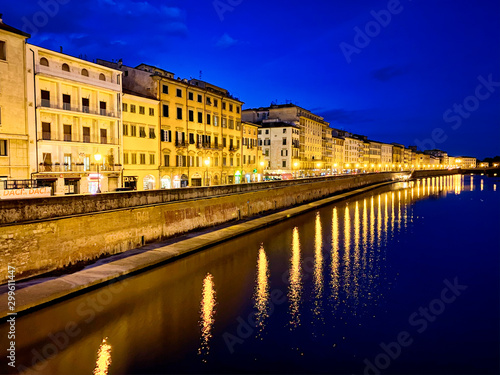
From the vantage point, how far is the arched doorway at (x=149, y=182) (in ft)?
118

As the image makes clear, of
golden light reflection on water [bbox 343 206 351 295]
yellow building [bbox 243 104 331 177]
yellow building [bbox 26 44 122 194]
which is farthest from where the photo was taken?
yellow building [bbox 243 104 331 177]

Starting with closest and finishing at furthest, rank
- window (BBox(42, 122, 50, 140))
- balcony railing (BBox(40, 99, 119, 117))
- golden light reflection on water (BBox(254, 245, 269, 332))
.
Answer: golden light reflection on water (BBox(254, 245, 269, 332)) → balcony railing (BBox(40, 99, 119, 117)) → window (BBox(42, 122, 50, 140))

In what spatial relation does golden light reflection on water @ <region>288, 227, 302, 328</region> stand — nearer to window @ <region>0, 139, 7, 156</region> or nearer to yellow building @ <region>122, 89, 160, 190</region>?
yellow building @ <region>122, 89, 160, 190</region>

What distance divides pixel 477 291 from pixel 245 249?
1438cm

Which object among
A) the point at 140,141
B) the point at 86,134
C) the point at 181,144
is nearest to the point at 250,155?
the point at 181,144

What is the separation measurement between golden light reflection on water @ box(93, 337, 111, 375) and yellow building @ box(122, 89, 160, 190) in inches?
891

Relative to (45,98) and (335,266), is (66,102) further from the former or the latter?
(335,266)

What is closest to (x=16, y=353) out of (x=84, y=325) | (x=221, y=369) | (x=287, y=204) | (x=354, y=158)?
(x=84, y=325)

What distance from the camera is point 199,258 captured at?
71.5ft

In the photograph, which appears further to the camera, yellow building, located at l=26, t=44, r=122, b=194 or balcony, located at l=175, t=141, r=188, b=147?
balcony, located at l=175, t=141, r=188, b=147

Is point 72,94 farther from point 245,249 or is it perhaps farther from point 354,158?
point 354,158

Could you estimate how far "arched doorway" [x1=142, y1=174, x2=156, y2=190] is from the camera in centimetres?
3595

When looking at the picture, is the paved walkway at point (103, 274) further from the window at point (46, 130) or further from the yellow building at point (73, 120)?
the window at point (46, 130)

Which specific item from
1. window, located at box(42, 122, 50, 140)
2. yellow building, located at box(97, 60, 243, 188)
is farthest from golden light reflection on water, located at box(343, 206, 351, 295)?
window, located at box(42, 122, 50, 140)
